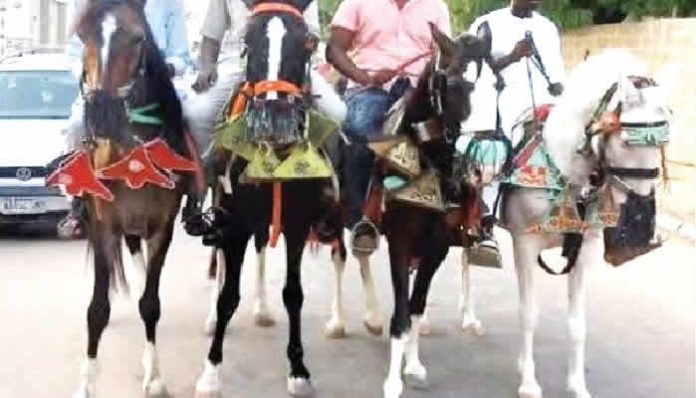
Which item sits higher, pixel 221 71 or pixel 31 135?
pixel 221 71

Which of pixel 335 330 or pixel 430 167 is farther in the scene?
pixel 335 330

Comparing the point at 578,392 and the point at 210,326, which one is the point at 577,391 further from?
the point at 210,326

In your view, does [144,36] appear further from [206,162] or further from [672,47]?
[672,47]

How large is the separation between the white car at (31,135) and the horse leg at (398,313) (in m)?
6.29

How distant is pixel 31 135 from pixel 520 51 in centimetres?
834

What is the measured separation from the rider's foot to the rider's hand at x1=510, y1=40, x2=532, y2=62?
1318 mm

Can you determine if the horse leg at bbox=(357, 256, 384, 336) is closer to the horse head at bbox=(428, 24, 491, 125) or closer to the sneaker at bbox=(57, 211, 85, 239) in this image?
the sneaker at bbox=(57, 211, 85, 239)

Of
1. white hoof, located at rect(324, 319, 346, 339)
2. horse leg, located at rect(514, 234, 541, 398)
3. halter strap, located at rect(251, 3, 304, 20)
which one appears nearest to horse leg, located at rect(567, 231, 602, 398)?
horse leg, located at rect(514, 234, 541, 398)

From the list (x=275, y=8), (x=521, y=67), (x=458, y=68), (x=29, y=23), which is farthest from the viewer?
(x=29, y=23)

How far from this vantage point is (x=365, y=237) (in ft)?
23.5

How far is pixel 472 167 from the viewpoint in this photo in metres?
6.54

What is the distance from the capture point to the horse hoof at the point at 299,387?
7.29 metres

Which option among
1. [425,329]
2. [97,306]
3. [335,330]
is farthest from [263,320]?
[97,306]

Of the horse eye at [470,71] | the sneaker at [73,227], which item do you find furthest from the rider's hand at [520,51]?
the sneaker at [73,227]
